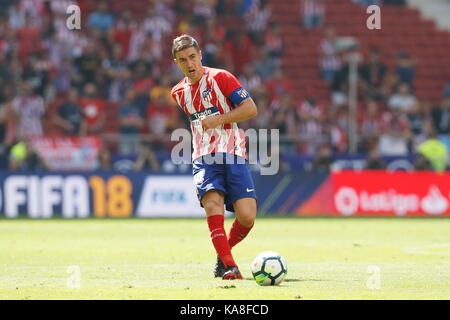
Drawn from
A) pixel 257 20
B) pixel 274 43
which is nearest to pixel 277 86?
pixel 274 43

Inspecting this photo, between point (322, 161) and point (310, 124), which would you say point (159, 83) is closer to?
point (310, 124)

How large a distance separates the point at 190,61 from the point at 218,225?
5.66 feet

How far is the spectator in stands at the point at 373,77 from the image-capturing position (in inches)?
1102

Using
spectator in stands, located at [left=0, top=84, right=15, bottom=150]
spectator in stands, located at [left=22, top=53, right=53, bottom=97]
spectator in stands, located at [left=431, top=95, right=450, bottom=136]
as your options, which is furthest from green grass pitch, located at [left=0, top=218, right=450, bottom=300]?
spectator in stands, located at [left=431, top=95, right=450, bottom=136]

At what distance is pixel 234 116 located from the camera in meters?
10.3

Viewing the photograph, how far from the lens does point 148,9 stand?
29.2m

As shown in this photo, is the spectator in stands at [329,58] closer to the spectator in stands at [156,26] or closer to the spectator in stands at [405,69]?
the spectator in stands at [405,69]

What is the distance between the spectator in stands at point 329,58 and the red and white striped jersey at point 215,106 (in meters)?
19.0

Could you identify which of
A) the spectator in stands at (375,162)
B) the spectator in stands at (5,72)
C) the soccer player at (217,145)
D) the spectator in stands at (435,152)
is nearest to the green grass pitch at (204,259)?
the soccer player at (217,145)

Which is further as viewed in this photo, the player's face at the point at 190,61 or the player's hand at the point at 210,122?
the player's face at the point at 190,61

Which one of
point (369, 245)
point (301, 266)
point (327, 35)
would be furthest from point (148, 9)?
point (301, 266)

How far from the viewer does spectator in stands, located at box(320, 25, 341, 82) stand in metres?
29.4
